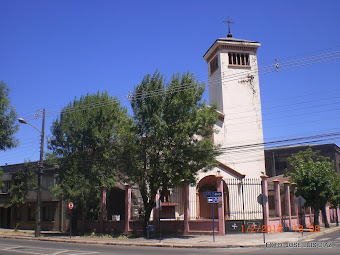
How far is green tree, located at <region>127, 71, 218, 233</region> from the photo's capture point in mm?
21531

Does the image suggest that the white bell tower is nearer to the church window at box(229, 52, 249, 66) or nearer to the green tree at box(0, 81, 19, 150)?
the church window at box(229, 52, 249, 66)

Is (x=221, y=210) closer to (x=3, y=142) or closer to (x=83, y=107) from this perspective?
(x=83, y=107)

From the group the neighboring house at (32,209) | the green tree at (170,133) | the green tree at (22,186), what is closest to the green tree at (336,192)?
the green tree at (170,133)

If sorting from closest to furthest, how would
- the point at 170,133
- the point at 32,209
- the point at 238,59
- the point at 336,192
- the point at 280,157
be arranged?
the point at 170,133, the point at 336,192, the point at 32,209, the point at 238,59, the point at 280,157

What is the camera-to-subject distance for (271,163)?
57.6 metres

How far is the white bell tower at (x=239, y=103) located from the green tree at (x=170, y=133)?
1480 cm

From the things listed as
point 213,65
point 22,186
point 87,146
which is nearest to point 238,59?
point 213,65

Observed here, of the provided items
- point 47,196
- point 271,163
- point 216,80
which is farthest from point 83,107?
point 271,163

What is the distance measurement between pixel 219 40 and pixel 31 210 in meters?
27.9

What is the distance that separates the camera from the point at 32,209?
36812 mm

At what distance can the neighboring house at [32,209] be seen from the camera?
33.4 meters

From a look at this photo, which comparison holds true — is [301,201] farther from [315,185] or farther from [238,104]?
[238,104]

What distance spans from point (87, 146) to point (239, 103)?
60.4ft

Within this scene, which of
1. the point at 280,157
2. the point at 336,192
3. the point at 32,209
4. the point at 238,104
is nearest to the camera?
the point at 336,192
